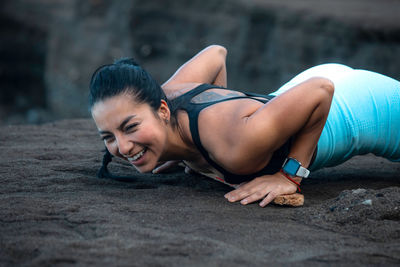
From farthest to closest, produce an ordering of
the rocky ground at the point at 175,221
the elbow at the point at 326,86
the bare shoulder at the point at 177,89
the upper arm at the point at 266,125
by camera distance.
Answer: the bare shoulder at the point at 177,89 < the elbow at the point at 326,86 < the upper arm at the point at 266,125 < the rocky ground at the point at 175,221

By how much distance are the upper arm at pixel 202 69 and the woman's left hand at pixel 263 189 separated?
0.80 m

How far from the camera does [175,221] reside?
229 cm

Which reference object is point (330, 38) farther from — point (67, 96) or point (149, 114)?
point (149, 114)

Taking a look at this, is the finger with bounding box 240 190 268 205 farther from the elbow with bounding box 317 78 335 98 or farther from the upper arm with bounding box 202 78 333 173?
the elbow with bounding box 317 78 335 98

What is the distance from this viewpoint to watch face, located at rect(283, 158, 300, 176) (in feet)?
8.91

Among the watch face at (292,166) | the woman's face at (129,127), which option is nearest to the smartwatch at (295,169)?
the watch face at (292,166)

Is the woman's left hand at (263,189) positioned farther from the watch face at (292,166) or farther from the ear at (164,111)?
the ear at (164,111)

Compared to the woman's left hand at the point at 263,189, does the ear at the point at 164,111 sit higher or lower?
higher

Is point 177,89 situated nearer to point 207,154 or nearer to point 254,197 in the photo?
point 207,154

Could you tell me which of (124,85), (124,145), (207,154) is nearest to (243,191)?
(207,154)

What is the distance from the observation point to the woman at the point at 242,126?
254 centimetres

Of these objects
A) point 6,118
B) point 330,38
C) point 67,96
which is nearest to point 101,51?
point 67,96

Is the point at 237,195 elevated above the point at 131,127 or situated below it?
below

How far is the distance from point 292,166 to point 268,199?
23cm
